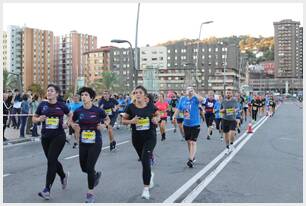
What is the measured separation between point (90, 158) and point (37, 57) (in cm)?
14986

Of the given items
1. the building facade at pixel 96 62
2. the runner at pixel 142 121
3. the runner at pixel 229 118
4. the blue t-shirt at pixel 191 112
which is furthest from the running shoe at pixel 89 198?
the building facade at pixel 96 62

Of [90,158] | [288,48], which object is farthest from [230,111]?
[288,48]

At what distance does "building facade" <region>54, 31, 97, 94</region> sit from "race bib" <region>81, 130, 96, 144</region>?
148m

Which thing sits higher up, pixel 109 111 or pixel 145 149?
pixel 109 111

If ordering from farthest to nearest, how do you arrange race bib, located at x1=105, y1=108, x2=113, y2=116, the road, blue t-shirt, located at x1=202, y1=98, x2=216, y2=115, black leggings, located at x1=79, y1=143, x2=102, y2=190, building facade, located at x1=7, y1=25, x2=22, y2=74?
building facade, located at x1=7, y1=25, x2=22, y2=74
blue t-shirt, located at x1=202, y1=98, x2=216, y2=115
race bib, located at x1=105, y1=108, x2=113, y2=116
the road
black leggings, located at x1=79, y1=143, x2=102, y2=190

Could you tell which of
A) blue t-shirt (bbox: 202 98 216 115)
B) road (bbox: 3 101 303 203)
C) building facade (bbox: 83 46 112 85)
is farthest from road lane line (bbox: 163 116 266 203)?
building facade (bbox: 83 46 112 85)

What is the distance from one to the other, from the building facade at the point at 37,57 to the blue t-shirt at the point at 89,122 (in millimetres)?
141487

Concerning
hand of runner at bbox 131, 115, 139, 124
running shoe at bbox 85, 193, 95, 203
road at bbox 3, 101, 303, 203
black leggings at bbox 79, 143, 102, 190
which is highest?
hand of runner at bbox 131, 115, 139, 124

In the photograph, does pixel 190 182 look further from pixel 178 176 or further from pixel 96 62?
pixel 96 62

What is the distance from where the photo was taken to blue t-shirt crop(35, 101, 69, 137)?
722 centimetres

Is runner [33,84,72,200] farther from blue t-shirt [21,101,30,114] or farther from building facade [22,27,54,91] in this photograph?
building facade [22,27,54,91]

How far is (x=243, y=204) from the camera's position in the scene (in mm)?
6484

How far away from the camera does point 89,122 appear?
6.98 m

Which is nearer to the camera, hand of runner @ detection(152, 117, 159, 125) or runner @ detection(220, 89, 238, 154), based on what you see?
hand of runner @ detection(152, 117, 159, 125)
